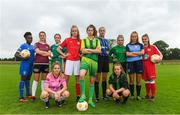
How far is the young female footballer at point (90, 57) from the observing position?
9414mm

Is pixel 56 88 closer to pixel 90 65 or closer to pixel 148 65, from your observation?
pixel 90 65

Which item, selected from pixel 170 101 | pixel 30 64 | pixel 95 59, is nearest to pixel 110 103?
pixel 95 59

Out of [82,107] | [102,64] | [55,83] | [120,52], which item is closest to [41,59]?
[55,83]

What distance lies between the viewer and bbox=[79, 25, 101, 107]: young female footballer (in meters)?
9.41

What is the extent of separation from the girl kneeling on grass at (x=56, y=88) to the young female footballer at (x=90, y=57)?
1.97 feet

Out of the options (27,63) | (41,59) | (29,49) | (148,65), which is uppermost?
(29,49)

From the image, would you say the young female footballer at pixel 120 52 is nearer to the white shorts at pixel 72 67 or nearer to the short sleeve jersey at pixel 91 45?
the short sleeve jersey at pixel 91 45

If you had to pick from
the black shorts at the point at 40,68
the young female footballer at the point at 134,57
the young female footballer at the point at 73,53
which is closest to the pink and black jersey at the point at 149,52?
the young female footballer at the point at 134,57

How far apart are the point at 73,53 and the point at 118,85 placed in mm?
1777

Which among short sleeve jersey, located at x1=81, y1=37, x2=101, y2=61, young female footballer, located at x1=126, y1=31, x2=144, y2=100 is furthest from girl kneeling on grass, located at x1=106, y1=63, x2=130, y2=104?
short sleeve jersey, located at x1=81, y1=37, x2=101, y2=61

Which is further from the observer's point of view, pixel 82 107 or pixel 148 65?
pixel 148 65

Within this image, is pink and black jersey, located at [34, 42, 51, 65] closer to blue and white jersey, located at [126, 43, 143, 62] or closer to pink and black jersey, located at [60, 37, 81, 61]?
pink and black jersey, located at [60, 37, 81, 61]

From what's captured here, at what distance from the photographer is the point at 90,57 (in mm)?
9516

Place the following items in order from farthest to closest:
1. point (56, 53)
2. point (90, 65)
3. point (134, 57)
Answer: point (56, 53) < point (134, 57) < point (90, 65)
